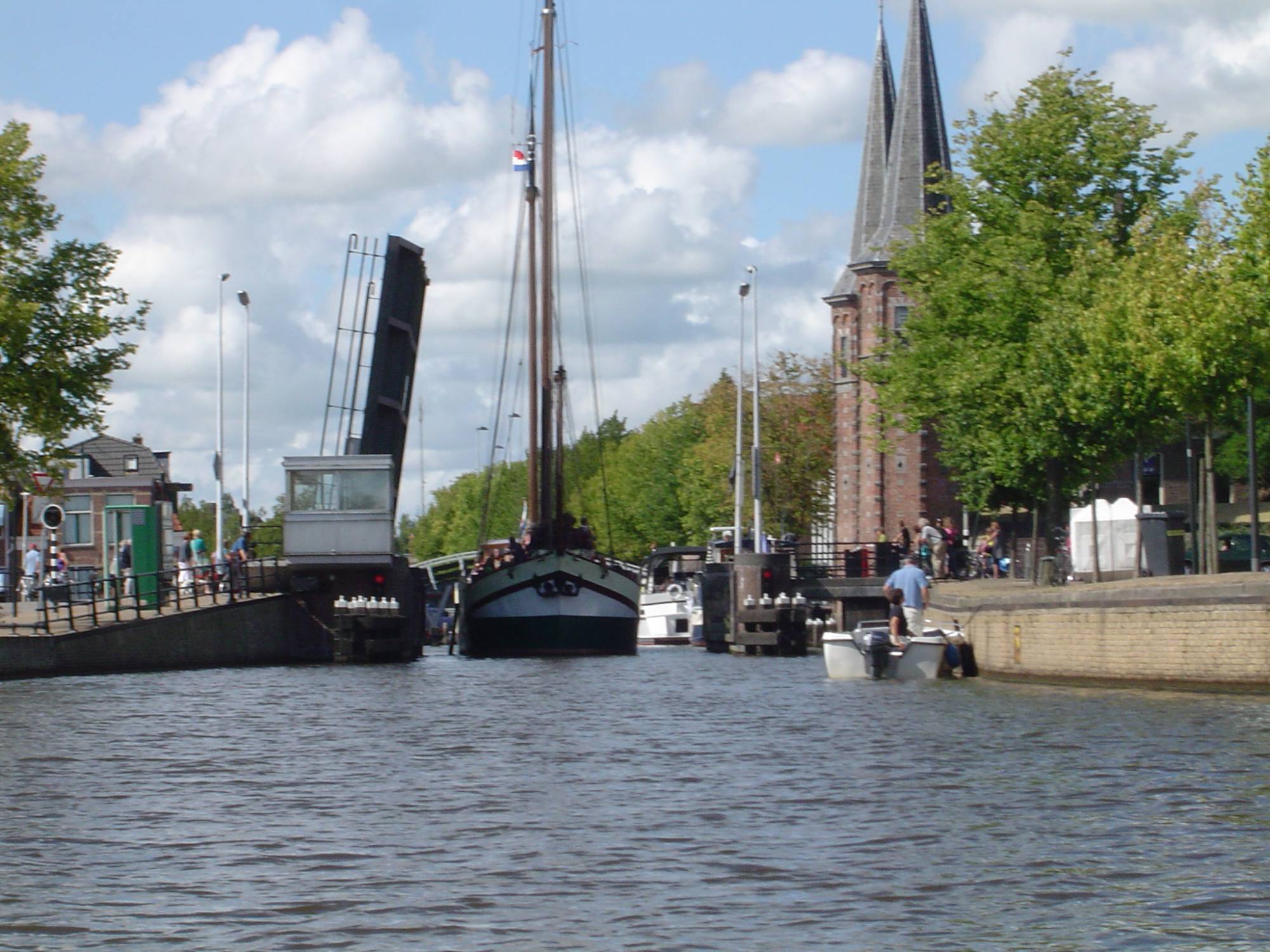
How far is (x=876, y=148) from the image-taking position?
87.0 m

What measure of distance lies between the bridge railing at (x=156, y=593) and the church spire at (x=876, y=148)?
4762 cm

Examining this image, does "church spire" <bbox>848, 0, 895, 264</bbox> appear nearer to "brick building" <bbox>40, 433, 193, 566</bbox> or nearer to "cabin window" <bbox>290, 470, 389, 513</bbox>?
"brick building" <bbox>40, 433, 193, 566</bbox>

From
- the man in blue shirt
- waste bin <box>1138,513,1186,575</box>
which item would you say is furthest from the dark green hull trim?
waste bin <box>1138,513,1186,575</box>

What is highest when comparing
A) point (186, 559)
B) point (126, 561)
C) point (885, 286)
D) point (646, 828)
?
point (885, 286)

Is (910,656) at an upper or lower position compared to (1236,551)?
lower

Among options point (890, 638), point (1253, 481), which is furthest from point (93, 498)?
point (1253, 481)

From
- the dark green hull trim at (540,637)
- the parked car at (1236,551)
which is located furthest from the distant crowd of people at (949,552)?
the dark green hull trim at (540,637)

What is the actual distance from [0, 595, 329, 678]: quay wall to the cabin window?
1972 millimetres

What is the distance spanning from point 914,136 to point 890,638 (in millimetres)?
53960

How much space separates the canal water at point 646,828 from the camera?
1009 cm

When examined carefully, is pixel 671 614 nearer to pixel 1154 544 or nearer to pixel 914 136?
pixel 914 136

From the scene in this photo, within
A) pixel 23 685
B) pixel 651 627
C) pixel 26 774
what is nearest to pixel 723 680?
pixel 23 685

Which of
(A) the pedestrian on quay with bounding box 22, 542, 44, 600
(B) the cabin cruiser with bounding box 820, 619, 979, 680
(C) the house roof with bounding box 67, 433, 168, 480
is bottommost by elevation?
(B) the cabin cruiser with bounding box 820, 619, 979, 680

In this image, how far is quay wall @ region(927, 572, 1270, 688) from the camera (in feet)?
77.8
